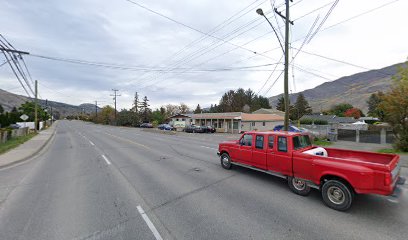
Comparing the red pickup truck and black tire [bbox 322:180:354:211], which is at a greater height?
the red pickup truck

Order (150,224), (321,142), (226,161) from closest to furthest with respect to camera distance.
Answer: (150,224)
(226,161)
(321,142)

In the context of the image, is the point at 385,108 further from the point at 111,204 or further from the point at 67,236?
the point at 67,236

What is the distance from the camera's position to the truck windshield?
6.21 metres

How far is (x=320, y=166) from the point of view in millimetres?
5133

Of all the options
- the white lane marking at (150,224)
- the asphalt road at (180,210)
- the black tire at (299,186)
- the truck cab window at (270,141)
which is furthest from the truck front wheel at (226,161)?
the white lane marking at (150,224)

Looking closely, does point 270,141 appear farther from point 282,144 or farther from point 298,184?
point 298,184

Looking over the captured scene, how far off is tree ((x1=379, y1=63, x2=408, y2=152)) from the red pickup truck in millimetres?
10085

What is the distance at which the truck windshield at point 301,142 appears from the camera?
6.21 meters

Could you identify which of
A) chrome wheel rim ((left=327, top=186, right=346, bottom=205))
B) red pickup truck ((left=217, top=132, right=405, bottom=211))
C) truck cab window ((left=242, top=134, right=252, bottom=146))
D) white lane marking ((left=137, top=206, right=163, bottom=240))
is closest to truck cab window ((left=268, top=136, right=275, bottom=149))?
red pickup truck ((left=217, top=132, right=405, bottom=211))

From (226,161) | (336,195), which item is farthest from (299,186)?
(226,161)

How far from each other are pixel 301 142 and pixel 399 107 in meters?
11.3

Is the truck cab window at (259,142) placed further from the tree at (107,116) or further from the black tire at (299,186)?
the tree at (107,116)

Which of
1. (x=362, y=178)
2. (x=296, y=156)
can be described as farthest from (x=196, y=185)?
(x=362, y=178)

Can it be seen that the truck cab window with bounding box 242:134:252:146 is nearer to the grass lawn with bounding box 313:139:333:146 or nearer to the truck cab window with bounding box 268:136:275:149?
the truck cab window with bounding box 268:136:275:149
